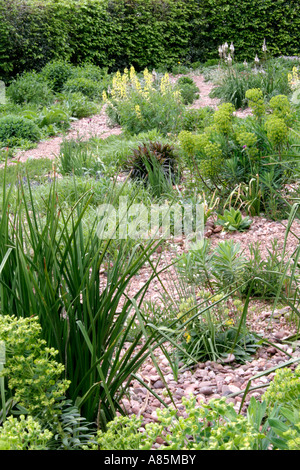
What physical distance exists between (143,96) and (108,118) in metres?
1.79

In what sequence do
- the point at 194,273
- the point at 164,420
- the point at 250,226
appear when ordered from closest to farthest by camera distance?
1. the point at 164,420
2. the point at 194,273
3. the point at 250,226

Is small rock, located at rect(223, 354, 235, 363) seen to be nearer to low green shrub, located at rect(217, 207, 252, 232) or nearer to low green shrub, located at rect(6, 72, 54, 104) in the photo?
low green shrub, located at rect(217, 207, 252, 232)

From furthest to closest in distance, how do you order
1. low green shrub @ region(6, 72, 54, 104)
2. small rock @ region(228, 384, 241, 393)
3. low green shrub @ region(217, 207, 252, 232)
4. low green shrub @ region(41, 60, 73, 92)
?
low green shrub @ region(41, 60, 73, 92) < low green shrub @ region(6, 72, 54, 104) < low green shrub @ region(217, 207, 252, 232) < small rock @ region(228, 384, 241, 393)

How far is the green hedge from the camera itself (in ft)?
39.5

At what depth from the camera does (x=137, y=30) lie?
47.6ft

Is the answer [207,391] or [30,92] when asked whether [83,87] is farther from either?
[207,391]

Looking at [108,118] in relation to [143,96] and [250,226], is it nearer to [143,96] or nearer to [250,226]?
[143,96]

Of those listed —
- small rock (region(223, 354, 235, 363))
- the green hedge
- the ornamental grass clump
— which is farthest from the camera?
the green hedge

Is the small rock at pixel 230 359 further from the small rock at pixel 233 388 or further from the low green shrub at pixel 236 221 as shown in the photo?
the low green shrub at pixel 236 221

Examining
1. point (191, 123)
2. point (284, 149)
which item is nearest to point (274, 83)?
Answer: point (191, 123)

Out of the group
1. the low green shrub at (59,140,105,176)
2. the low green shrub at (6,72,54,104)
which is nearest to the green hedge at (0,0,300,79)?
the low green shrub at (6,72,54,104)

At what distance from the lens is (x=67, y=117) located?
921 cm

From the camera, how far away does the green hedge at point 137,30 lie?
12039mm

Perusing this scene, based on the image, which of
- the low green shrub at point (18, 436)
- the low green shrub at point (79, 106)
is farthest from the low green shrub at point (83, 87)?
the low green shrub at point (18, 436)
